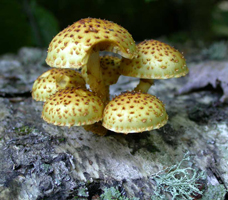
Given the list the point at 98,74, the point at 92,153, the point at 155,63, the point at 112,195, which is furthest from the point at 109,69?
the point at 112,195

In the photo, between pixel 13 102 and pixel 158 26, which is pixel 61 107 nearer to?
pixel 13 102

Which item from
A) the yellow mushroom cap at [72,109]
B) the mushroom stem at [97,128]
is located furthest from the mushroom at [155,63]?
the mushroom stem at [97,128]

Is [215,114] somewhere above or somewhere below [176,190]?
above

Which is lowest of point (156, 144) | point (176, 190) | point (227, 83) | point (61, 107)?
point (176, 190)

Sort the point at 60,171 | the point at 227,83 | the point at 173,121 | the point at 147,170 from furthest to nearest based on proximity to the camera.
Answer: the point at 227,83
the point at 173,121
the point at 147,170
the point at 60,171

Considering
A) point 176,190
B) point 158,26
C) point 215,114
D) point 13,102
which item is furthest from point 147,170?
point 158,26

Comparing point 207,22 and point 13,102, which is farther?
point 207,22

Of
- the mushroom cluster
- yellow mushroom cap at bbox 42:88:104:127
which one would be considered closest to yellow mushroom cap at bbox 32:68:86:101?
the mushroom cluster
